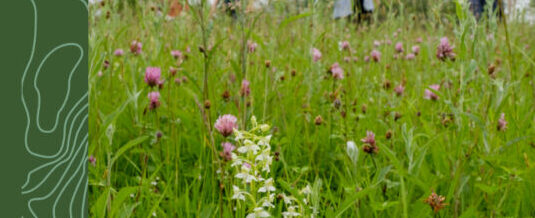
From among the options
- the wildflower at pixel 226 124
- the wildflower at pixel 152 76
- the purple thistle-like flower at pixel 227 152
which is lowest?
the purple thistle-like flower at pixel 227 152

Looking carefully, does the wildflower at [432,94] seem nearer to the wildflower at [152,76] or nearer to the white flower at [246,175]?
the wildflower at [152,76]

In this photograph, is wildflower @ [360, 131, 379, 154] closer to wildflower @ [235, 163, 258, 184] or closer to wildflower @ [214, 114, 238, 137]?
wildflower @ [214, 114, 238, 137]

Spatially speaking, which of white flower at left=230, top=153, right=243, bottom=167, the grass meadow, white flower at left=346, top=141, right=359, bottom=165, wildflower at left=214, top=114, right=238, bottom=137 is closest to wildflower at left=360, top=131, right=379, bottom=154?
the grass meadow

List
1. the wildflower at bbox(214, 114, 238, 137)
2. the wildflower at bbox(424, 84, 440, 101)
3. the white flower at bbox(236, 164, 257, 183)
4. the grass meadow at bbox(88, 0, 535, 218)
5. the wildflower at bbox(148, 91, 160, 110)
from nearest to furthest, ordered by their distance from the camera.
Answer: the white flower at bbox(236, 164, 257, 183), the grass meadow at bbox(88, 0, 535, 218), the wildflower at bbox(214, 114, 238, 137), the wildflower at bbox(148, 91, 160, 110), the wildflower at bbox(424, 84, 440, 101)

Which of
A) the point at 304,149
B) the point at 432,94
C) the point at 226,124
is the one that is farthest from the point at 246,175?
the point at 432,94

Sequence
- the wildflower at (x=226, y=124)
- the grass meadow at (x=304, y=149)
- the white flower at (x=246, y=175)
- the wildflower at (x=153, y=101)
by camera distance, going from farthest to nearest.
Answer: the wildflower at (x=153, y=101), the wildflower at (x=226, y=124), the grass meadow at (x=304, y=149), the white flower at (x=246, y=175)

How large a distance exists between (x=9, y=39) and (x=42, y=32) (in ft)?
0.14

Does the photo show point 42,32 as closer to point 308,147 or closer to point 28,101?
point 28,101

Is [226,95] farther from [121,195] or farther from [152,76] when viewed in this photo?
[121,195]

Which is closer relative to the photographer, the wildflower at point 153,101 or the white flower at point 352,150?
the white flower at point 352,150

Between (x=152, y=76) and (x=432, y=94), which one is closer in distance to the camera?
(x=152, y=76)

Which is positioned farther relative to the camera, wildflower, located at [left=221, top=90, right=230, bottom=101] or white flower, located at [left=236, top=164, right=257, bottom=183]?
wildflower, located at [left=221, top=90, right=230, bottom=101]

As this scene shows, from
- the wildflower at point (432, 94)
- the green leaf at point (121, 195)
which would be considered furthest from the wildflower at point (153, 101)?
the wildflower at point (432, 94)

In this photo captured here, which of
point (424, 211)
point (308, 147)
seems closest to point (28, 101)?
point (424, 211)
